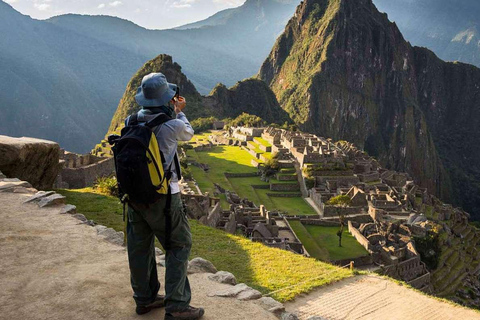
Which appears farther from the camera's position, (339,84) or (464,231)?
(339,84)

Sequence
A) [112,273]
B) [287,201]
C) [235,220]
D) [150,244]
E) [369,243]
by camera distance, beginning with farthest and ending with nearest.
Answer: [287,201]
[369,243]
[235,220]
[112,273]
[150,244]

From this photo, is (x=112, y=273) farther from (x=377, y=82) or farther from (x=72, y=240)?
(x=377, y=82)

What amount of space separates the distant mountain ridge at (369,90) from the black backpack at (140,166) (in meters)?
118

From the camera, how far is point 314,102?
426ft

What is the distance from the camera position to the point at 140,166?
13.4 feet

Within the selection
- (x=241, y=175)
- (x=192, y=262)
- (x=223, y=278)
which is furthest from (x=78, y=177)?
(x=241, y=175)

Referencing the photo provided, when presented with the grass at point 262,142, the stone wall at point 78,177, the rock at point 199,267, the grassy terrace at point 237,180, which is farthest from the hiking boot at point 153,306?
the grass at point 262,142

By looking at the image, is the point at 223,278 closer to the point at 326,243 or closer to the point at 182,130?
the point at 182,130

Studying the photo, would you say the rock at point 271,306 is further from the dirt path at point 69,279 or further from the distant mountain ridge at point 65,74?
the distant mountain ridge at point 65,74

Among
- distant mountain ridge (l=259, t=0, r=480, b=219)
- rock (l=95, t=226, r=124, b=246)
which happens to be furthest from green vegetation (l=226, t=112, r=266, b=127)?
rock (l=95, t=226, r=124, b=246)

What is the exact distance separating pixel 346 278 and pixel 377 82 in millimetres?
149536

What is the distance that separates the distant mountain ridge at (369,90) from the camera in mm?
132875

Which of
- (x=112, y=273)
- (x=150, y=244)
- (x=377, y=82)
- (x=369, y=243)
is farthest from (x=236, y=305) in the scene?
(x=377, y=82)

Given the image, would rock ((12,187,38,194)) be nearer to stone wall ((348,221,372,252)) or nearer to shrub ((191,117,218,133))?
stone wall ((348,221,372,252))
